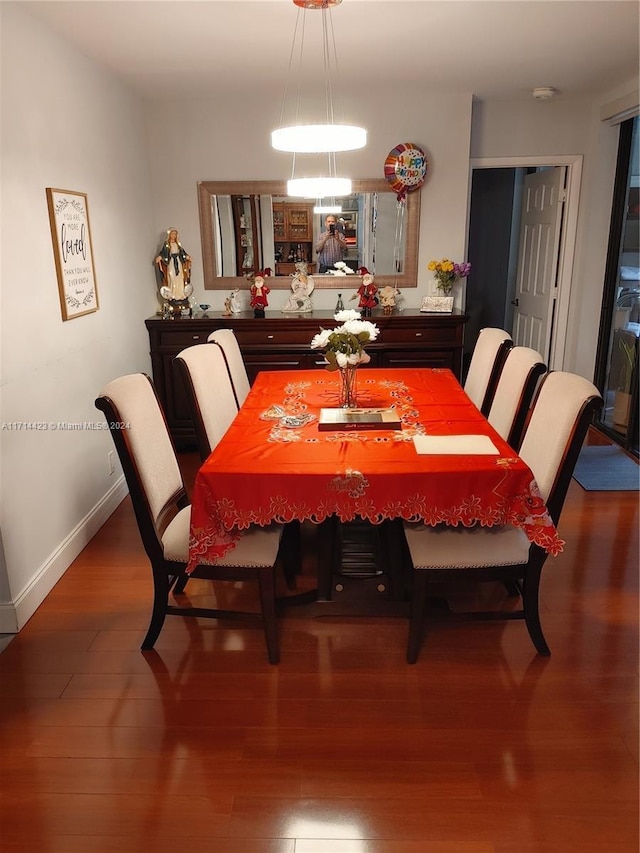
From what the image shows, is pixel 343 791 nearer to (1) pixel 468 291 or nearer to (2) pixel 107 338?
(2) pixel 107 338

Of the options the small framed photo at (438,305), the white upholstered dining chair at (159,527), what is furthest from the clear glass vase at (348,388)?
the small framed photo at (438,305)

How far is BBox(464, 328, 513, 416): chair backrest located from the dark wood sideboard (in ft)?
2.95

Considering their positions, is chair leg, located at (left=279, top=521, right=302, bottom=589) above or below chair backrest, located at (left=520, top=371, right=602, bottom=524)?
below

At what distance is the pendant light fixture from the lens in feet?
7.60

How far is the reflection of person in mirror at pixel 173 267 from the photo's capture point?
4.42 meters

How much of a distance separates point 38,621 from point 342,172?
3529 mm

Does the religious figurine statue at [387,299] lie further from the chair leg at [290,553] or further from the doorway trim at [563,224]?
the chair leg at [290,553]

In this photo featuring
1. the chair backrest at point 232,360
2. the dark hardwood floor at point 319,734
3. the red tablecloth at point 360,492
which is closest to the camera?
the dark hardwood floor at point 319,734

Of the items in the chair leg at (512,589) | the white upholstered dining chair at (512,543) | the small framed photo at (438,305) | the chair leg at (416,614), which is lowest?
the chair leg at (512,589)

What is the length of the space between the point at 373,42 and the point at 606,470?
9.45ft

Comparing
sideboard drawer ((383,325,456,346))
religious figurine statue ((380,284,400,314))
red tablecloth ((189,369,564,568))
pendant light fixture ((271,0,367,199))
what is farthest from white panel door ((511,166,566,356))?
red tablecloth ((189,369,564,568))

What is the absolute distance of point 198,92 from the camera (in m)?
4.17

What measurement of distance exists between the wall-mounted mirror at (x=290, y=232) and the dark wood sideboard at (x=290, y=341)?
0.46 meters

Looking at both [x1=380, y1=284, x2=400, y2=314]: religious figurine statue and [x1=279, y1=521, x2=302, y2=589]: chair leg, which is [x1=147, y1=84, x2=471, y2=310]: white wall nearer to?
[x1=380, y1=284, x2=400, y2=314]: religious figurine statue
